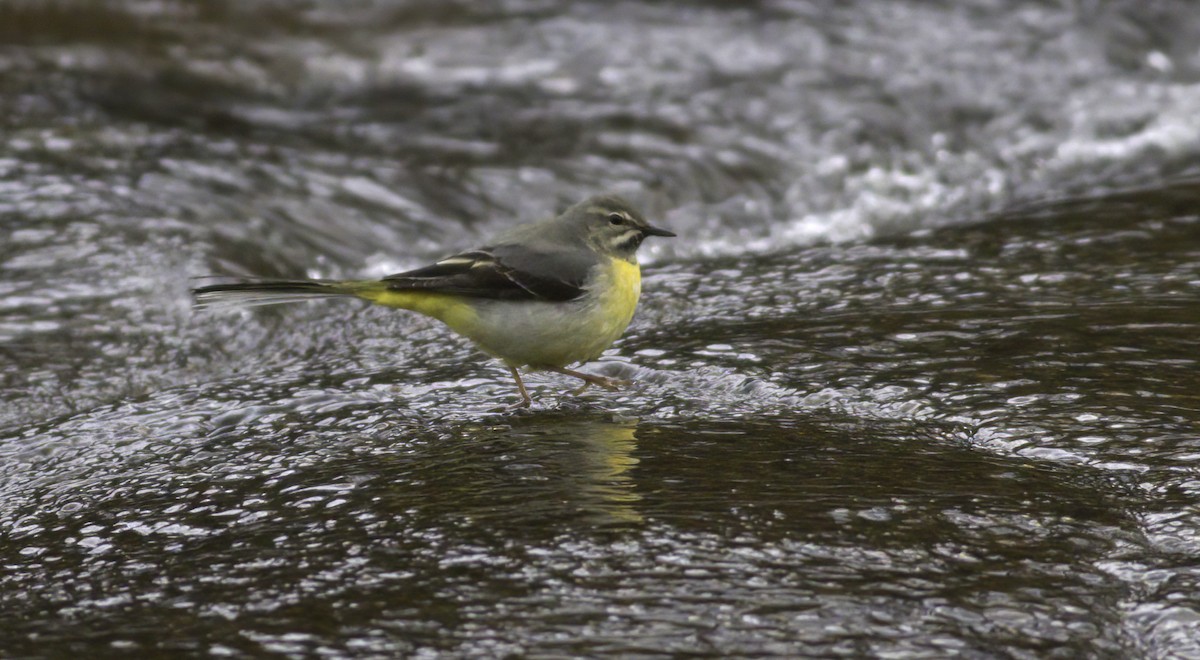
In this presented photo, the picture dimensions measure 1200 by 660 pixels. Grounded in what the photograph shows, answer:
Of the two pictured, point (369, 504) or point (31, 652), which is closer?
point (31, 652)

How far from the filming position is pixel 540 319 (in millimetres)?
5816

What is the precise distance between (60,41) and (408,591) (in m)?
9.51

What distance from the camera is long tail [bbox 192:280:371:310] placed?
5.70 metres

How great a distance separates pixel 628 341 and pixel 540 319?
1090 millimetres

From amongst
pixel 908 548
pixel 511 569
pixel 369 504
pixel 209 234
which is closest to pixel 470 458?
pixel 369 504

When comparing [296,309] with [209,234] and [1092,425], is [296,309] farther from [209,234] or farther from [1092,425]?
[1092,425]

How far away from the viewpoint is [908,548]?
3.93 meters

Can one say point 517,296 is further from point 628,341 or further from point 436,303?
point 628,341

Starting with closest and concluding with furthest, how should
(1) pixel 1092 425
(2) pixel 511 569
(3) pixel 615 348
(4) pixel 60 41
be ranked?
(2) pixel 511 569
(1) pixel 1092 425
(3) pixel 615 348
(4) pixel 60 41

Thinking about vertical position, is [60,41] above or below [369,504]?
above

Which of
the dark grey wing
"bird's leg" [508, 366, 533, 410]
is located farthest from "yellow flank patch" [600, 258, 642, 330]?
"bird's leg" [508, 366, 533, 410]

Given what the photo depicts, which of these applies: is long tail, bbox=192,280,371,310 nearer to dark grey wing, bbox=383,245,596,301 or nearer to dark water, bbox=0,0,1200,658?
dark grey wing, bbox=383,245,596,301

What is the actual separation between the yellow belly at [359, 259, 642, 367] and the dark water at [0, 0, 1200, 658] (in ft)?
0.84

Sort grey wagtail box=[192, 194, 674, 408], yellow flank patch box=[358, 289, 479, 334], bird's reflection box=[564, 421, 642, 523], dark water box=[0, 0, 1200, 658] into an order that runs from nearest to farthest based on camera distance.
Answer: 1. dark water box=[0, 0, 1200, 658]
2. bird's reflection box=[564, 421, 642, 523]
3. grey wagtail box=[192, 194, 674, 408]
4. yellow flank patch box=[358, 289, 479, 334]
